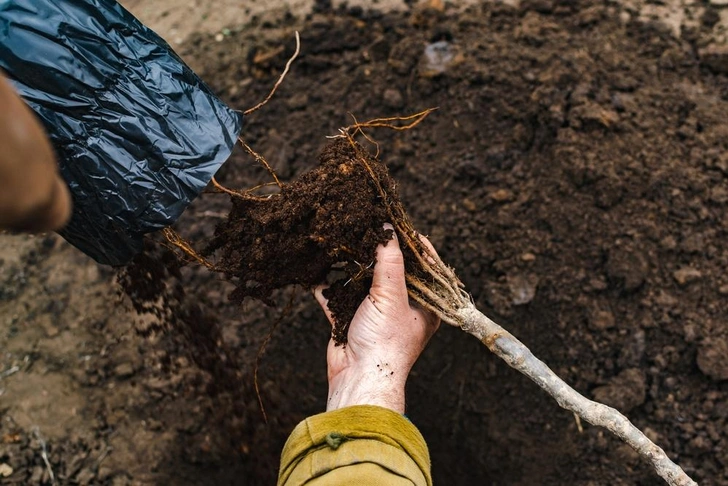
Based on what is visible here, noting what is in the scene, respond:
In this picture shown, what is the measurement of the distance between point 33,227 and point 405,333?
1218 mm

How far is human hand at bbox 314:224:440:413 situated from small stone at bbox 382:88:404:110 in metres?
1.39

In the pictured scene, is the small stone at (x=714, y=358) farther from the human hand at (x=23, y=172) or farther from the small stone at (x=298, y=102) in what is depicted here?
the human hand at (x=23, y=172)

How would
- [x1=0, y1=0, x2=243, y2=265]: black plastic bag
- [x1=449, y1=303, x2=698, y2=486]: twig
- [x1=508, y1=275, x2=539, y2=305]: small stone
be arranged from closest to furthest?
[x1=0, y1=0, x2=243, y2=265]: black plastic bag
[x1=449, y1=303, x2=698, y2=486]: twig
[x1=508, y1=275, x2=539, y2=305]: small stone

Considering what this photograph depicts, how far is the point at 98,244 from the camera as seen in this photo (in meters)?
1.88

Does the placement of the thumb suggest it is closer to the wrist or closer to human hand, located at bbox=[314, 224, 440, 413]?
human hand, located at bbox=[314, 224, 440, 413]

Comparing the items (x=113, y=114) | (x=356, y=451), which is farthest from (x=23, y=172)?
(x=356, y=451)

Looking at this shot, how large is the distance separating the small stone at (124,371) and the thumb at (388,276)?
148 centimetres

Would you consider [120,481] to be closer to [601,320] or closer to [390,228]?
[390,228]

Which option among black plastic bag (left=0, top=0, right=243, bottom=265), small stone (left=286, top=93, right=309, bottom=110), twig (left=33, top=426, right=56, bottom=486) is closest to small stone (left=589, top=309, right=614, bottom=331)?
black plastic bag (left=0, top=0, right=243, bottom=265)

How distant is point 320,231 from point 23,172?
3.52 feet

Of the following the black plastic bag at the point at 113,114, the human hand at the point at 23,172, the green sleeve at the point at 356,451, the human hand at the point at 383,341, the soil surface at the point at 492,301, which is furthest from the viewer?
the soil surface at the point at 492,301

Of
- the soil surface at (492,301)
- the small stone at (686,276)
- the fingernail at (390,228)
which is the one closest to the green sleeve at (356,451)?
the fingernail at (390,228)

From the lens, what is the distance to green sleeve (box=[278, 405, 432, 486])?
4.99 ft

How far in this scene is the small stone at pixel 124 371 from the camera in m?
2.80
